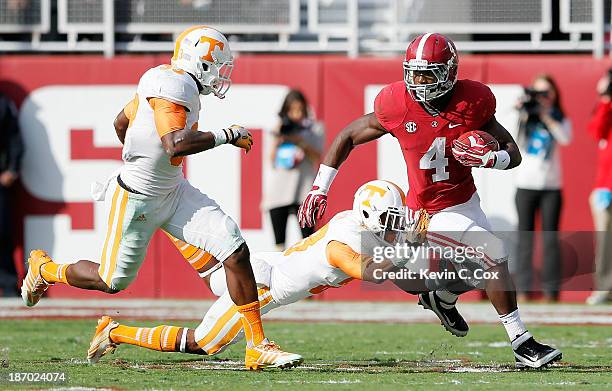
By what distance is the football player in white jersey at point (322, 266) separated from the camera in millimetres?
6324

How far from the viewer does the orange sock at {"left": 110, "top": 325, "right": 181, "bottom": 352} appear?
638 centimetres

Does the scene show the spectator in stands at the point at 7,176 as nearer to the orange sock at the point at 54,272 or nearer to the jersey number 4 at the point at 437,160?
the orange sock at the point at 54,272

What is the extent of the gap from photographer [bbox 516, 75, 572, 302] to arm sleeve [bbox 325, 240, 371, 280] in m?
4.72

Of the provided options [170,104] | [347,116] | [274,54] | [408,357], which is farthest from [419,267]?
[274,54]

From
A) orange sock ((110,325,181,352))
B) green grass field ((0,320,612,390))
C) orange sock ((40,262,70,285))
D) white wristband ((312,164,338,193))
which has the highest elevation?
white wristband ((312,164,338,193))

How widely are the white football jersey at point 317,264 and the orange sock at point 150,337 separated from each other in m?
0.57

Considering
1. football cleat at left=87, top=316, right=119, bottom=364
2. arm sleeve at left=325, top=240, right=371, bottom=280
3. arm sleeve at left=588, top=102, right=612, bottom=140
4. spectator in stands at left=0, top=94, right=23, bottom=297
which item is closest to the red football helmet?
arm sleeve at left=325, top=240, right=371, bottom=280

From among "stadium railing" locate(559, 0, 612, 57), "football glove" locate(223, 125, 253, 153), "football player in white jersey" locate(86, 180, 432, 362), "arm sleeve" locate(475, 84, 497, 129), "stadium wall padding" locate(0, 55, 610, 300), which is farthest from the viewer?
"stadium railing" locate(559, 0, 612, 57)

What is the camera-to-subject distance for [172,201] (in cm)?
650

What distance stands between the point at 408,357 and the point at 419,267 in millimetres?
505

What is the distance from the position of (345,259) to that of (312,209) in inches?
20.1

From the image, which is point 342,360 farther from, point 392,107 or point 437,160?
point 392,107

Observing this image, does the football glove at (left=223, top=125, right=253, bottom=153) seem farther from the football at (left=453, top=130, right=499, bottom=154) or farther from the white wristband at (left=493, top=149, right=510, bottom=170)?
the white wristband at (left=493, top=149, right=510, bottom=170)

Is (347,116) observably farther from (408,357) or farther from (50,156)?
(408,357)
